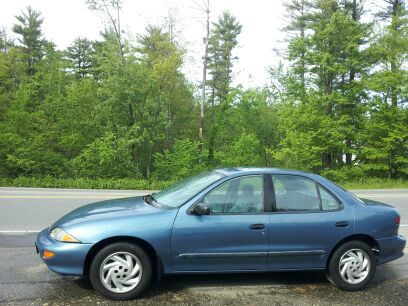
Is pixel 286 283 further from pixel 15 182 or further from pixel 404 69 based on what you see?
pixel 404 69

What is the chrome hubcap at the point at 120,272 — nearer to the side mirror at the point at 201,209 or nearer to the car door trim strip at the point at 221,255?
the car door trim strip at the point at 221,255

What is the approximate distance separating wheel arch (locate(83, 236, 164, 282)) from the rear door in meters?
1.32

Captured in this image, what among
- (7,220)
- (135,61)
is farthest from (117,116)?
(7,220)

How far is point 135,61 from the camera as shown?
26.4m

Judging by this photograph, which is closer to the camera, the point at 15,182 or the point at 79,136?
the point at 15,182

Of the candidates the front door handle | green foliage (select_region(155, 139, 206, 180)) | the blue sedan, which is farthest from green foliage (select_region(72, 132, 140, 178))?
the front door handle

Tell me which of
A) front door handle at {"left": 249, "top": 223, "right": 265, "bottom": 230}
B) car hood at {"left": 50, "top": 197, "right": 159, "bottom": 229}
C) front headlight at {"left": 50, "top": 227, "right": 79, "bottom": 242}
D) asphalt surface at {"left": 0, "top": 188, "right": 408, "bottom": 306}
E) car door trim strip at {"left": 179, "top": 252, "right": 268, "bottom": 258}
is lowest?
asphalt surface at {"left": 0, "top": 188, "right": 408, "bottom": 306}

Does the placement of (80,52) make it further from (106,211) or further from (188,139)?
(106,211)

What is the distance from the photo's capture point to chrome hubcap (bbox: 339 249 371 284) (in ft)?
16.4

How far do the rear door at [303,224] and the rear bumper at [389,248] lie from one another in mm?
529

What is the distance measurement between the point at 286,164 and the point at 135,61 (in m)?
11.9

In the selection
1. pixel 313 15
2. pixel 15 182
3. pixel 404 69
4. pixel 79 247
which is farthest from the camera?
pixel 313 15

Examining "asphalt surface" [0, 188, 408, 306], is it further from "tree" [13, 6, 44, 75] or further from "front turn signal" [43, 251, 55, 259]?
"tree" [13, 6, 44, 75]

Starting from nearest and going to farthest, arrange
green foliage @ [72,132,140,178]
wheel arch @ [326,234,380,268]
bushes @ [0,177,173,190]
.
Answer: wheel arch @ [326,234,380,268] < bushes @ [0,177,173,190] < green foliage @ [72,132,140,178]
